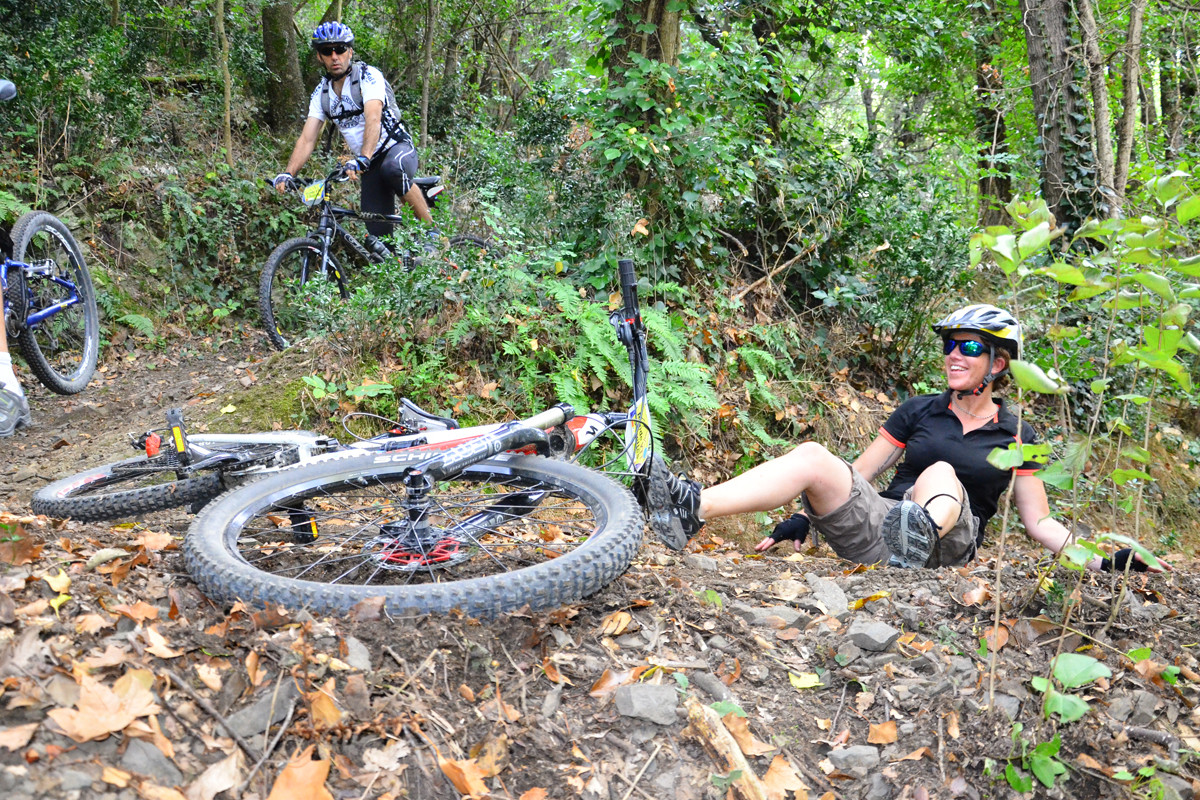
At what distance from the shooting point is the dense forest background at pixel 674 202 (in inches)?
213

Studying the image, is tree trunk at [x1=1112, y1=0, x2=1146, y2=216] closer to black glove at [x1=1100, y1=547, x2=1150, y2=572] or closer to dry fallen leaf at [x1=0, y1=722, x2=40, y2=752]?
black glove at [x1=1100, y1=547, x2=1150, y2=572]

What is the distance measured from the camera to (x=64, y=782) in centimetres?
160

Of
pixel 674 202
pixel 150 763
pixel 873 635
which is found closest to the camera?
pixel 150 763

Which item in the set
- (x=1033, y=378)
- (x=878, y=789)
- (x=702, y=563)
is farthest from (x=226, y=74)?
(x=878, y=789)

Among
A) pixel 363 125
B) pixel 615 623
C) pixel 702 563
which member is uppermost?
pixel 363 125

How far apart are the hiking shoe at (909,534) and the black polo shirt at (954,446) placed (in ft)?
1.42

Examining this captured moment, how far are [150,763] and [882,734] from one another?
72.2 inches

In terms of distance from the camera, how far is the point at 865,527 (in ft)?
12.4

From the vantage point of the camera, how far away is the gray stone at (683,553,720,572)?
11.9ft

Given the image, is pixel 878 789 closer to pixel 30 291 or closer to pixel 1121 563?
pixel 1121 563

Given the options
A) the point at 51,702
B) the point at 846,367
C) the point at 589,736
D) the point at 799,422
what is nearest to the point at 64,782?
the point at 51,702

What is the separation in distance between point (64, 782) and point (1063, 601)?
2.86m

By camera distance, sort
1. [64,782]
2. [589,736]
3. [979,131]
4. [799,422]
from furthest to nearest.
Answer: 1. [979,131]
2. [799,422]
3. [589,736]
4. [64,782]

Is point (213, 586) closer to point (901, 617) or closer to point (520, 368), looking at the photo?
point (901, 617)
